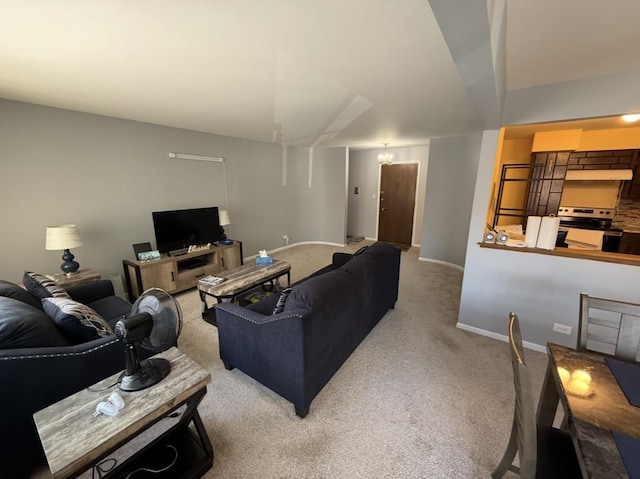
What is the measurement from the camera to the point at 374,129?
3.60 metres

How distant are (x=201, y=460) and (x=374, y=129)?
151 inches

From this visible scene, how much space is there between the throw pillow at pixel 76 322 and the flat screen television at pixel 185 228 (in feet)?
6.00

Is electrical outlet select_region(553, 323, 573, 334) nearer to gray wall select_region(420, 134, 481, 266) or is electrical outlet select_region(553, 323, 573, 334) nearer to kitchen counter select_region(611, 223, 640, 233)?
gray wall select_region(420, 134, 481, 266)

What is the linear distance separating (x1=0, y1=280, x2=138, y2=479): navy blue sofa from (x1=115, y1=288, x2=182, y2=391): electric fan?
0.41 m

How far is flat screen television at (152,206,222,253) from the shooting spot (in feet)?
10.9

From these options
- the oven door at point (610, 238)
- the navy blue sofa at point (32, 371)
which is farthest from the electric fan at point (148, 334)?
the oven door at point (610, 238)

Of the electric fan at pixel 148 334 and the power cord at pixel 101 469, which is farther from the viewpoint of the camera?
the power cord at pixel 101 469

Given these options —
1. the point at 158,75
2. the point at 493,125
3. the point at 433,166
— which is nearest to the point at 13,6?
the point at 158,75

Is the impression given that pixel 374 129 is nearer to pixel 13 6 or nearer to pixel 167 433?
pixel 13 6

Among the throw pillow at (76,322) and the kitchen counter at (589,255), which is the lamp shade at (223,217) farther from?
the kitchen counter at (589,255)

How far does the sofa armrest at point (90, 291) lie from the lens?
2283 mm

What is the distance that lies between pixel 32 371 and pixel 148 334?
0.64 meters

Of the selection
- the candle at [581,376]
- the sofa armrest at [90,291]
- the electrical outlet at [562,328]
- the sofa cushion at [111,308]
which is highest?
the candle at [581,376]

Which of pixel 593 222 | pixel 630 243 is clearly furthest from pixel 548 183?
pixel 630 243
